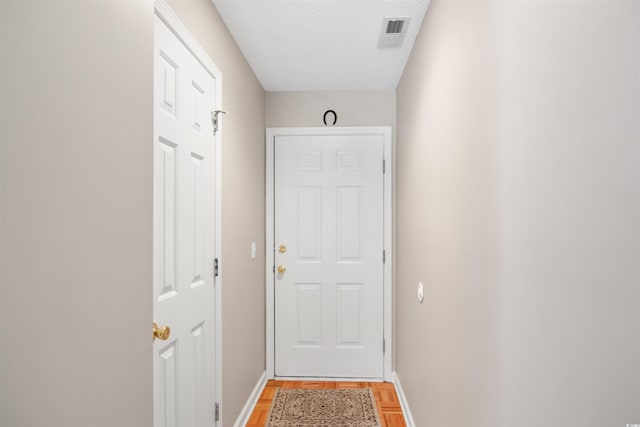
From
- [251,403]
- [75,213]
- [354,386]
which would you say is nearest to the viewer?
[75,213]

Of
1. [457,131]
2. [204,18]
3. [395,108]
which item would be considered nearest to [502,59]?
[457,131]

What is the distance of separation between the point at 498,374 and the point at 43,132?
122 centimetres

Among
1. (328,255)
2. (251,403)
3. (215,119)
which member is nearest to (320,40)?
(215,119)

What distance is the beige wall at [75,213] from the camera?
2.15 ft

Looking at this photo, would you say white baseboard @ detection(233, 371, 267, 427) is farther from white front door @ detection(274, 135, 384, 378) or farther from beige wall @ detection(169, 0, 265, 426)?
white front door @ detection(274, 135, 384, 378)

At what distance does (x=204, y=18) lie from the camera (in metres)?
1.82

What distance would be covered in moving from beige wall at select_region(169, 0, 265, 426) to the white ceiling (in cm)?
11

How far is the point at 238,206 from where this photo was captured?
2445 mm

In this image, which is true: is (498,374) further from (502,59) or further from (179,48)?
(179,48)

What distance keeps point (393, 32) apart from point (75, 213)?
197cm

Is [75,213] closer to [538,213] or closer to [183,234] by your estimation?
[183,234]

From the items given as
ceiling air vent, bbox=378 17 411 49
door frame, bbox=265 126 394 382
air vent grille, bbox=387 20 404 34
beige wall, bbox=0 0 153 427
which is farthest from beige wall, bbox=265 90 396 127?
beige wall, bbox=0 0 153 427

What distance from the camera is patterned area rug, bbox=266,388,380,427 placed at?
2.57 meters

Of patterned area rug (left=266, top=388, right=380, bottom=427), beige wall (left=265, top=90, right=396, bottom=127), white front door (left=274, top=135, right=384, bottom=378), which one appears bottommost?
patterned area rug (left=266, top=388, right=380, bottom=427)
